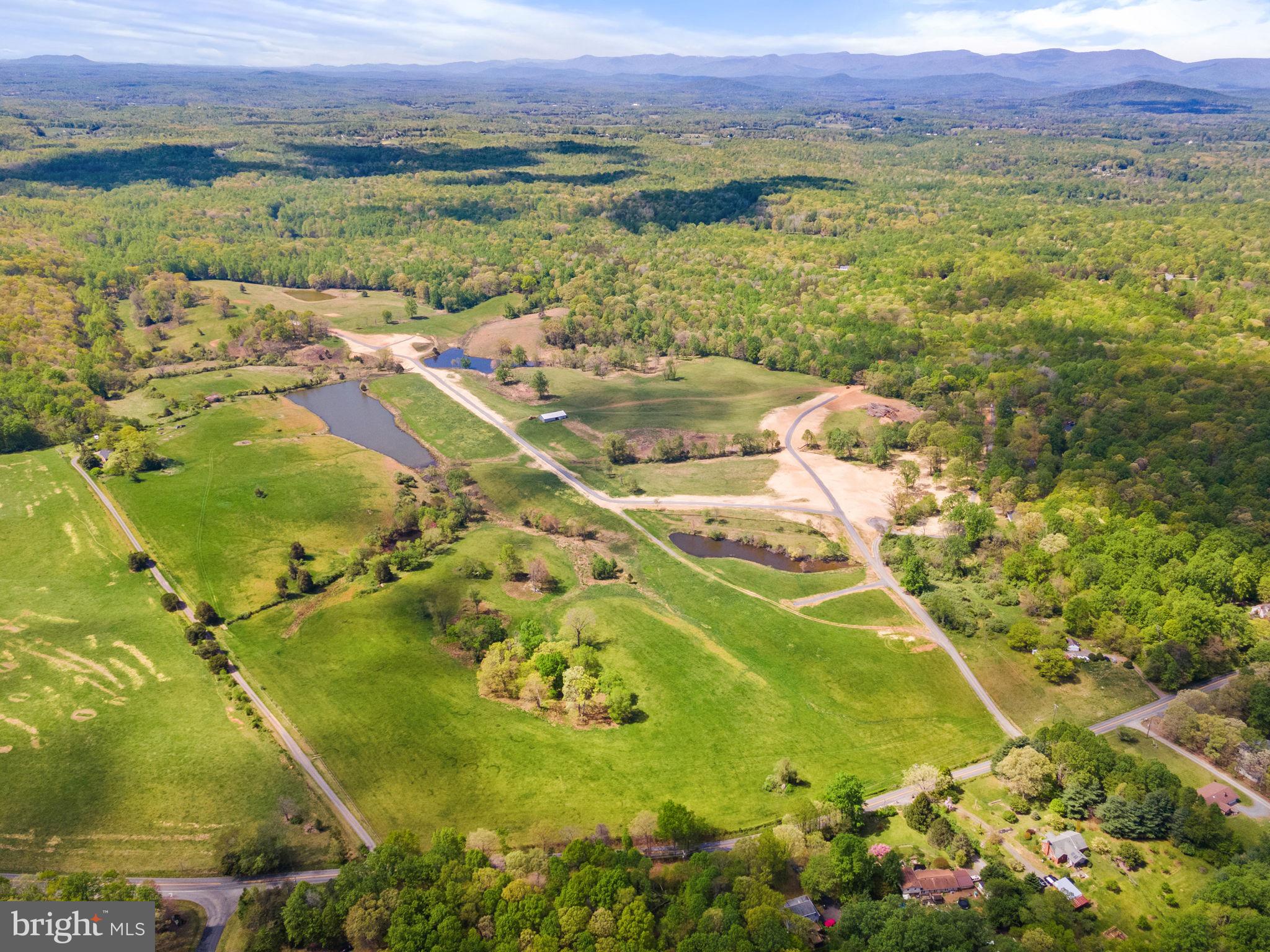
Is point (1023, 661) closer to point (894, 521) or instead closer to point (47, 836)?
point (894, 521)

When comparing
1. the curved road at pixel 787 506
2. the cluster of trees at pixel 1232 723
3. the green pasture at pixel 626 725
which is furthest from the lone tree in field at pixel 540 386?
the cluster of trees at pixel 1232 723

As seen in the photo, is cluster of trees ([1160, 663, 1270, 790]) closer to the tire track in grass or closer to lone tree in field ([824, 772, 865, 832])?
lone tree in field ([824, 772, 865, 832])

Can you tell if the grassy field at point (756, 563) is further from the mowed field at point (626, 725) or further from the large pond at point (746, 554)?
the mowed field at point (626, 725)

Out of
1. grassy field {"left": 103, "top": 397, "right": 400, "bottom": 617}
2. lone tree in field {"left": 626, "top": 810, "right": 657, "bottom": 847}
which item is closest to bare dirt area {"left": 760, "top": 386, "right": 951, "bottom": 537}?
lone tree in field {"left": 626, "top": 810, "right": 657, "bottom": 847}

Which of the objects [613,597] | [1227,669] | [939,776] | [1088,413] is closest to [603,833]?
[939,776]

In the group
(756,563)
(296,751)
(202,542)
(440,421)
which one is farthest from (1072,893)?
(440,421)

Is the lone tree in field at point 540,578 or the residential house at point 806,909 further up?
the lone tree in field at point 540,578
